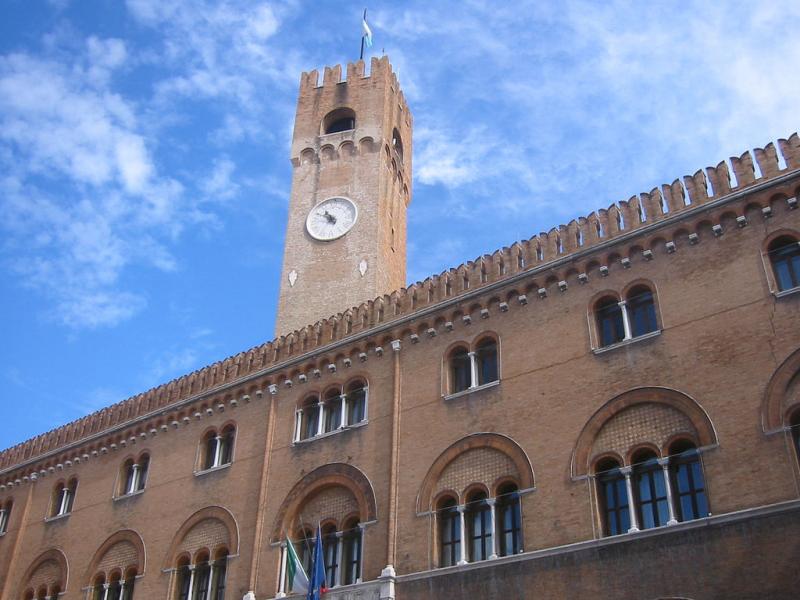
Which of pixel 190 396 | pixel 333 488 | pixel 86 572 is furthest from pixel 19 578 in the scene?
pixel 333 488

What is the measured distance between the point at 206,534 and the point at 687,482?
983 cm

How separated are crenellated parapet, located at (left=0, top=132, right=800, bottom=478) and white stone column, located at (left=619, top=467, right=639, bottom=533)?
11.8 feet

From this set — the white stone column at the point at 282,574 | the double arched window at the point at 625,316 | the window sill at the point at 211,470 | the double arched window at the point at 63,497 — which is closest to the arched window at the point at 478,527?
the double arched window at the point at 625,316

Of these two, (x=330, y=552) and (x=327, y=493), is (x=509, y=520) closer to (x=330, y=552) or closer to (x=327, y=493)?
(x=330, y=552)

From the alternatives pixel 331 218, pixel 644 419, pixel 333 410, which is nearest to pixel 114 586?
pixel 333 410

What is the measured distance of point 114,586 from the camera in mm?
19656

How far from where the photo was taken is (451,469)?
1575cm

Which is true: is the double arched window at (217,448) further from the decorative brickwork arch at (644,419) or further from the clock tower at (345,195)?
the decorative brickwork arch at (644,419)

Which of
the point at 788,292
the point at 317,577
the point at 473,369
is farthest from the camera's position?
the point at 473,369

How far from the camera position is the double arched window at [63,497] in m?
22.1

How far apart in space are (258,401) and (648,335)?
28.5ft

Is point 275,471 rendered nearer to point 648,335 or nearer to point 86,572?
point 86,572

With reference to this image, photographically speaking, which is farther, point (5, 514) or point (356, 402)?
point (5, 514)

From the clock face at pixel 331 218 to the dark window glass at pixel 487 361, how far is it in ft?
31.3
